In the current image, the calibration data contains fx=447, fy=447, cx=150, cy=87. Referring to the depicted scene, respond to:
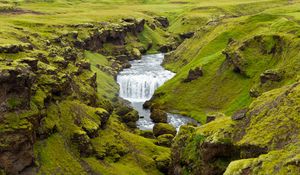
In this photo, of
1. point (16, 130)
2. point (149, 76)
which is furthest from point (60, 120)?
point (149, 76)

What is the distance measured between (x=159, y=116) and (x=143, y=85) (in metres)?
31.0

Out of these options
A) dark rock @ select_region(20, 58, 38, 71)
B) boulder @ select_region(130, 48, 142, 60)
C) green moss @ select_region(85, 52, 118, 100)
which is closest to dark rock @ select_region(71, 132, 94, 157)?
dark rock @ select_region(20, 58, 38, 71)

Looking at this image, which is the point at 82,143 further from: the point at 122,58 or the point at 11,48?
the point at 122,58

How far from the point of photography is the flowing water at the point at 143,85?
4328 inches

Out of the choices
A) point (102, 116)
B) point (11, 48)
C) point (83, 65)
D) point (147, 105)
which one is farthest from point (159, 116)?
point (11, 48)

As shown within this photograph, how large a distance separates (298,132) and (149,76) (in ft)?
318

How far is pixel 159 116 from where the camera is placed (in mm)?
107125

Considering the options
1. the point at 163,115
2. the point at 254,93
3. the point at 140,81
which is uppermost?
the point at 254,93

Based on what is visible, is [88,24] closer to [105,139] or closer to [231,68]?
[231,68]

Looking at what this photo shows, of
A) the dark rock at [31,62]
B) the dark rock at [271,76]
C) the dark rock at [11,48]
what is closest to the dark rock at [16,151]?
the dark rock at [31,62]

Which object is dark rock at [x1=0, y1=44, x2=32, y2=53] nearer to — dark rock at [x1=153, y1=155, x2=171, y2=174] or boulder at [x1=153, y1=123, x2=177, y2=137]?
dark rock at [x1=153, y1=155, x2=171, y2=174]

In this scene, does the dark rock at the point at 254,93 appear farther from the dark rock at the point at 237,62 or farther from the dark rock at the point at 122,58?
the dark rock at the point at 122,58

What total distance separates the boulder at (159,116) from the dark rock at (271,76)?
2407 centimetres

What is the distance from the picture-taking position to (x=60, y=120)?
7575 cm
